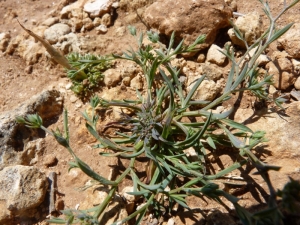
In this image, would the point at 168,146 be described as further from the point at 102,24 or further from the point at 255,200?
the point at 102,24

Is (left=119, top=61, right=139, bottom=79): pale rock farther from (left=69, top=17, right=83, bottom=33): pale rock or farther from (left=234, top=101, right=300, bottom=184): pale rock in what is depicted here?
(left=234, top=101, right=300, bottom=184): pale rock

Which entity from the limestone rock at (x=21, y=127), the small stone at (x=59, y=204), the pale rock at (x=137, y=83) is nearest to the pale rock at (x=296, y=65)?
the pale rock at (x=137, y=83)

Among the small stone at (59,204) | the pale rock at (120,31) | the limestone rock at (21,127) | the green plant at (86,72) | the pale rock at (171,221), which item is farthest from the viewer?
the pale rock at (120,31)

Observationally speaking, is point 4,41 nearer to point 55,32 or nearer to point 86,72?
point 55,32

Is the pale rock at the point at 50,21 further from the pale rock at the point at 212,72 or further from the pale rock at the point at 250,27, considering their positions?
the pale rock at the point at 250,27

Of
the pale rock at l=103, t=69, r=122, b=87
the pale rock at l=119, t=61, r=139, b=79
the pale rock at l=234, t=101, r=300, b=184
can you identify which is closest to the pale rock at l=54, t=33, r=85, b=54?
the pale rock at l=103, t=69, r=122, b=87

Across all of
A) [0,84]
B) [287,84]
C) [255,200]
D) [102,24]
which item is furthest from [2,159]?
[287,84]
